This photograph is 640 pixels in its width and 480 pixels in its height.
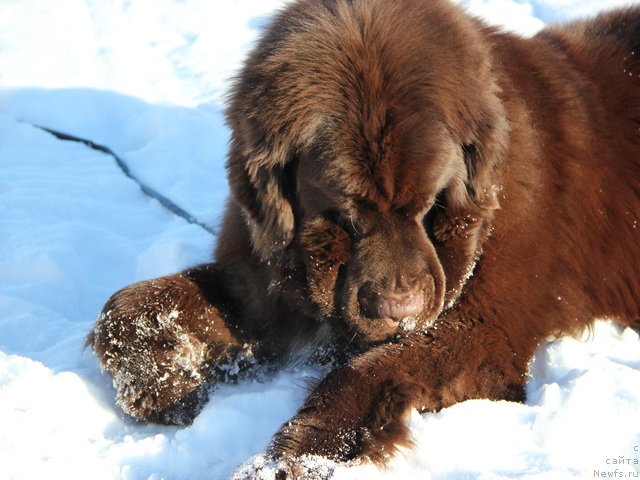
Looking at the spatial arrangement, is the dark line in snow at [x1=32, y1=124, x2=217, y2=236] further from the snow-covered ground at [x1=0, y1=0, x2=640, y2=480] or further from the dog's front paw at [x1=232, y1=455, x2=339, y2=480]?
the dog's front paw at [x1=232, y1=455, x2=339, y2=480]

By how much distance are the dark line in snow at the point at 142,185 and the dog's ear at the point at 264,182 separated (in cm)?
166

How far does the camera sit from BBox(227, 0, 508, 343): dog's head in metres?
2.83

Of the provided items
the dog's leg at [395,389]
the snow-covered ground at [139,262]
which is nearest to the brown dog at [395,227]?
the dog's leg at [395,389]

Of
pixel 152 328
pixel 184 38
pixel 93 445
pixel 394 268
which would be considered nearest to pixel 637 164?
pixel 394 268

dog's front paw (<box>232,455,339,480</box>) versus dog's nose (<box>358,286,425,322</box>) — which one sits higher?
dog's nose (<box>358,286,425,322</box>)

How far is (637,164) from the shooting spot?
3.76 m

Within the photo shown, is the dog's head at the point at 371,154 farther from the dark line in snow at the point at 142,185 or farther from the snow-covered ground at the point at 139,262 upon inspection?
the dark line in snow at the point at 142,185

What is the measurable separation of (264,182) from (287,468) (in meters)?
1.03

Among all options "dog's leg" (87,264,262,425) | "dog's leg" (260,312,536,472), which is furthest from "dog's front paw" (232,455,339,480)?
"dog's leg" (87,264,262,425)

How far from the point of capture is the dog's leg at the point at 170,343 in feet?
10.9

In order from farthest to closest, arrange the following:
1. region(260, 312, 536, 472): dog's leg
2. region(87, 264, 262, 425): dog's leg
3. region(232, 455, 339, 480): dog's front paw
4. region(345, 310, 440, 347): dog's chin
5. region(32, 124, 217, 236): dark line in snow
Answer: region(32, 124, 217, 236): dark line in snow, region(87, 264, 262, 425): dog's leg, region(345, 310, 440, 347): dog's chin, region(260, 312, 536, 472): dog's leg, region(232, 455, 339, 480): dog's front paw

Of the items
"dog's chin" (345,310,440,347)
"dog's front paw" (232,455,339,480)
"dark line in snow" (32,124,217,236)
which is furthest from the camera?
"dark line in snow" (32,124,217,236)

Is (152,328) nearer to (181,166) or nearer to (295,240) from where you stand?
(295,240)

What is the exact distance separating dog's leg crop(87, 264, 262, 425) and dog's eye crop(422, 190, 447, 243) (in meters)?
1.06
